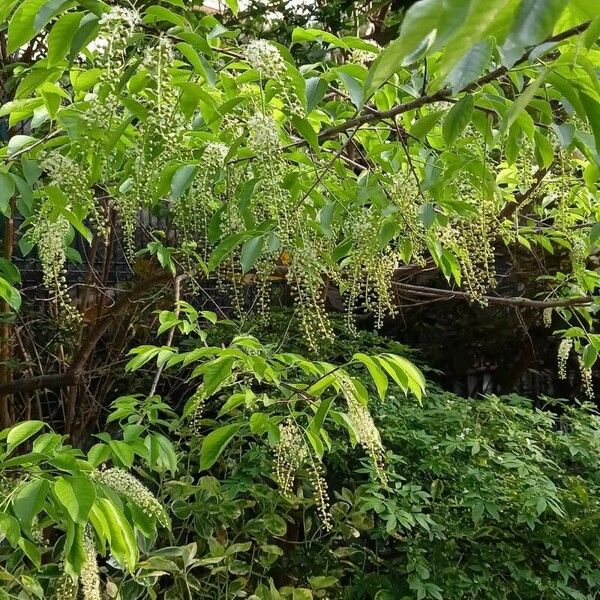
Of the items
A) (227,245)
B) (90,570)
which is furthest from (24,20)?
(90,570)

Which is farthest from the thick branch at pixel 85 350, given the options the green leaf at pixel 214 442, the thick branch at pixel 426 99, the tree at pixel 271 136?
the thick branch at pixel 426 99

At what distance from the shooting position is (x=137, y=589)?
8.32ft

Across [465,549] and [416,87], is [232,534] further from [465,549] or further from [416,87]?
[416,87]

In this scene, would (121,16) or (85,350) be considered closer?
(121,16)

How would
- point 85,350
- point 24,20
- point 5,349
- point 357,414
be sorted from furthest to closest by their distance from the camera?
point 5,349 < point 85,350 < point 357,414 < point 24,20

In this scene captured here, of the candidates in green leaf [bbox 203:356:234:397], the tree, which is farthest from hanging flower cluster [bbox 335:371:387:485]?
green leaf [bbox 203:356:234:397]

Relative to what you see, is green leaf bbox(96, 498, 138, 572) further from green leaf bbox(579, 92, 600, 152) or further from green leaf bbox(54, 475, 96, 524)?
green leaf bbox(579, 92, 600, 152)

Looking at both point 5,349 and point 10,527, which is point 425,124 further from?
point 5,349

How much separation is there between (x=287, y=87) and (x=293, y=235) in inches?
16.4

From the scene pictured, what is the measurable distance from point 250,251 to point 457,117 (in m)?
0.61

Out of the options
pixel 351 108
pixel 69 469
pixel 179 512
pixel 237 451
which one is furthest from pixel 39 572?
pixel 351 108

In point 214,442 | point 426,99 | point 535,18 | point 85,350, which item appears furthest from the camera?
point 85,350

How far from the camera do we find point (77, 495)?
1406 mm

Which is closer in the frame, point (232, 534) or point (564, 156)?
point (564, 156)
